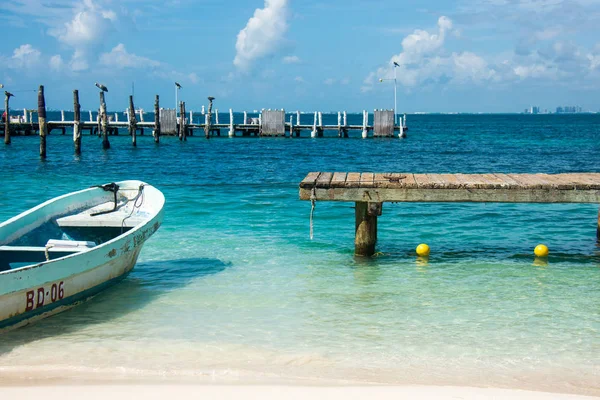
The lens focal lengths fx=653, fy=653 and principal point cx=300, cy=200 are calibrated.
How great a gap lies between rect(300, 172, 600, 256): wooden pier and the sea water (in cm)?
118

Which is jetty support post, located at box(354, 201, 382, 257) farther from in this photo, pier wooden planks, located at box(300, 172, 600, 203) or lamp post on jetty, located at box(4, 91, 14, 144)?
lamp post on jetty, located at box(4, 91, 14, 144)

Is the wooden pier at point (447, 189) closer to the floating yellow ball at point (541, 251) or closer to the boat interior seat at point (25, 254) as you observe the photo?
the floating yellow ball at point (541, 251)

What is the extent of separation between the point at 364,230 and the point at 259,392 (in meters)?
5.38

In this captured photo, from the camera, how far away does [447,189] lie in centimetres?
954

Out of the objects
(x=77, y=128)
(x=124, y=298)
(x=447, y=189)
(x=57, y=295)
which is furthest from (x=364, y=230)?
(x=77, y=128)

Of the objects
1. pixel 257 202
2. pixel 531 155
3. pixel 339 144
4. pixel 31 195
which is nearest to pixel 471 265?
pixel 257 202

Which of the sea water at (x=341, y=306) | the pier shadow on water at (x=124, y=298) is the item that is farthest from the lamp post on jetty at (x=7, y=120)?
the pier shadow on water at (x=124, y=298)

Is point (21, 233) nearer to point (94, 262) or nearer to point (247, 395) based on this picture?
point (94, 262)

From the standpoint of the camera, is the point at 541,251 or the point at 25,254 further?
the point at 541,251

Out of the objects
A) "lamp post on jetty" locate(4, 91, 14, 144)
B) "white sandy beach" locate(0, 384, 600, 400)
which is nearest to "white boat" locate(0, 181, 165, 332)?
"white sandy beach" locate(0, 384, 600, 400)

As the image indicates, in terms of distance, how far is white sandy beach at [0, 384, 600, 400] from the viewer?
5.49 metres

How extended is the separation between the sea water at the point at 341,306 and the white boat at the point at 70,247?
1.15 ft

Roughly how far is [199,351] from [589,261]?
706cm

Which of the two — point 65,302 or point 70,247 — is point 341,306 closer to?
point 65,302
